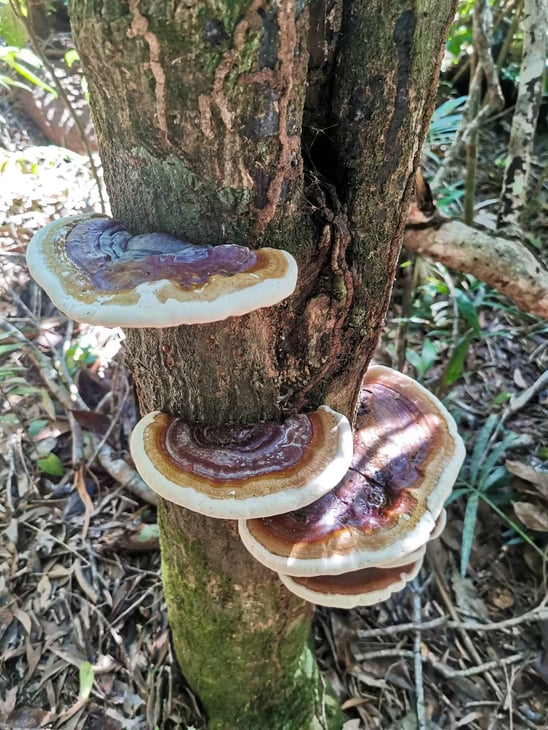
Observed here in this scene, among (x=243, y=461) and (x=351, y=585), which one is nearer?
(x=243, y=461)

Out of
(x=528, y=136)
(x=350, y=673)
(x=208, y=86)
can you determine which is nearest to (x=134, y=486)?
(x=350, y=673)

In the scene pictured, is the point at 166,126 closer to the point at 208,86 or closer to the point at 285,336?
the point at 208,86

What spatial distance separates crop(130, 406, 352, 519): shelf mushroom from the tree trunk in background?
8 centimetres

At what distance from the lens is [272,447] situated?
54.6 inches

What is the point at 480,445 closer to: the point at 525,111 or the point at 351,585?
the point at 351,585

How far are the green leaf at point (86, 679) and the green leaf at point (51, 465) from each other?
1.16m

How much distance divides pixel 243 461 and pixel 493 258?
5.68 feet

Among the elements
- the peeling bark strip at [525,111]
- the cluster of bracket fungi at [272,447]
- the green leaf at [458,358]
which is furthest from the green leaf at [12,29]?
the green leaf at [458,358]

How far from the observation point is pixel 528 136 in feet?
10.3

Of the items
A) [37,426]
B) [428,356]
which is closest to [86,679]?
[37,426]

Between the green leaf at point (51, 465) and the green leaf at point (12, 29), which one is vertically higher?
the green leaf at point (12, 29)

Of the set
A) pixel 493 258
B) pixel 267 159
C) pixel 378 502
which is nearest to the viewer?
pixel 267 159

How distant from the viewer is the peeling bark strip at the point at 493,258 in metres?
2.39

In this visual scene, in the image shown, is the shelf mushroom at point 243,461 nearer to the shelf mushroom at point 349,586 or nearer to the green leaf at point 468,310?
the shelf mushroom at point 349,586
